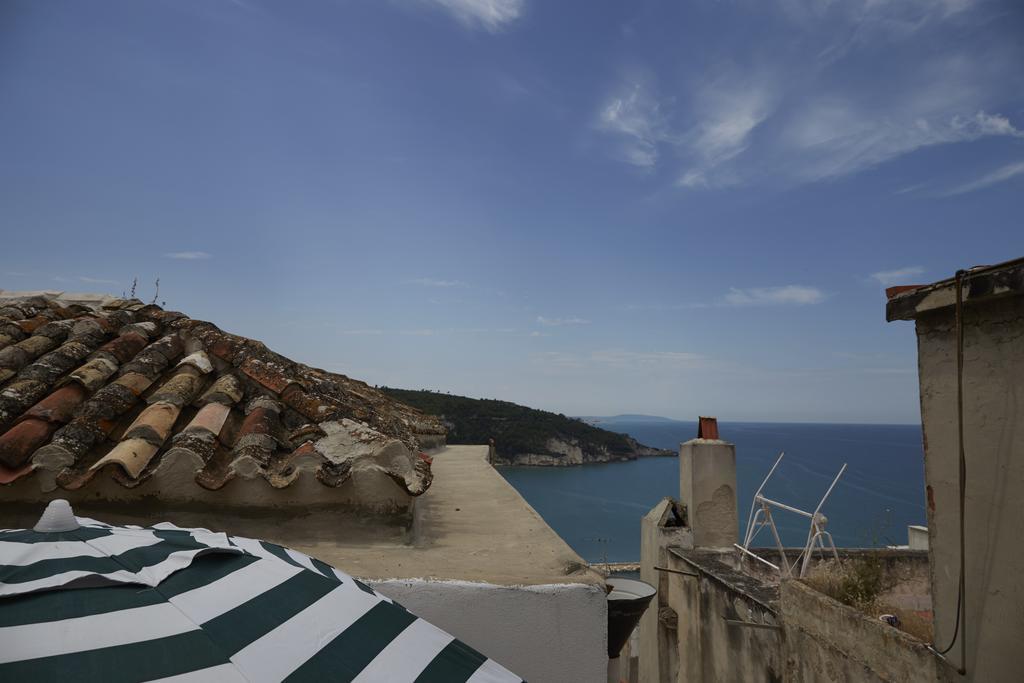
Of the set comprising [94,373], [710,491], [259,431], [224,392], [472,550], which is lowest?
[710,491]

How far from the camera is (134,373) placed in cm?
423

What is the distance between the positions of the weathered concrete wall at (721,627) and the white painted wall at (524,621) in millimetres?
5637

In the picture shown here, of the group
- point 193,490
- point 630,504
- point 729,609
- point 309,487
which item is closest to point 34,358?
point 193,490

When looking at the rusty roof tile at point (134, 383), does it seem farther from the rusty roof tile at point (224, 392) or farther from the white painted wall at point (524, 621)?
the white painted wall at point (524, 621)

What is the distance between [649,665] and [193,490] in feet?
33.2

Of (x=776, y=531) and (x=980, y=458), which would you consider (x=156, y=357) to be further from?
(x=776, y=531)

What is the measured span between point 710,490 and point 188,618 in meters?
9.99

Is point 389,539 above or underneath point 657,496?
above

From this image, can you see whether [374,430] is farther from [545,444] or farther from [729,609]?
[545,444]

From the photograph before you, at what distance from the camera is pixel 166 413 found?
3.79m

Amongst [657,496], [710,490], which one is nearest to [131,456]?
[710,490]

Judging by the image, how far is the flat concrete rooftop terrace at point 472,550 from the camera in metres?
2.91

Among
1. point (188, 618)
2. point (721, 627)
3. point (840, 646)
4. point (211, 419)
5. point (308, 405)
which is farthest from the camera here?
point (721, 627)

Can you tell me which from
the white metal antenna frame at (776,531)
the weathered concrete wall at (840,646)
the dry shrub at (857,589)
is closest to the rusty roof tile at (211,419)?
the weathered concrete wall at (840,646)
